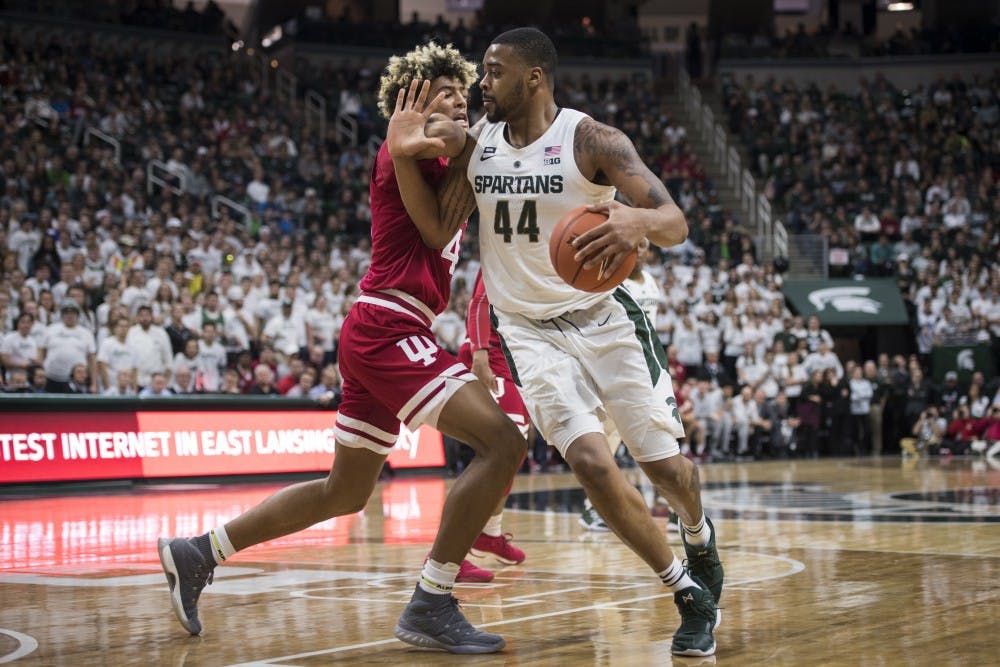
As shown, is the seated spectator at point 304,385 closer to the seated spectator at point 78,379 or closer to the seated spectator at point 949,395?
the seated spectator at point 78,379

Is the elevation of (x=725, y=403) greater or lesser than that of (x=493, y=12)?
lesser

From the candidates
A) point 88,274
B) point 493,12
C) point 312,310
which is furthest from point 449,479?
point 493,12

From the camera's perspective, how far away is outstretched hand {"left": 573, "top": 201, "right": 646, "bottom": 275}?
4.37m

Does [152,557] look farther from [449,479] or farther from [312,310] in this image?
[312,310]

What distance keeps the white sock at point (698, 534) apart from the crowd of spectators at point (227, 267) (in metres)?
9.64

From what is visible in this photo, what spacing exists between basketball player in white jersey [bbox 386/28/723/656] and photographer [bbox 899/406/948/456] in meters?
16.5

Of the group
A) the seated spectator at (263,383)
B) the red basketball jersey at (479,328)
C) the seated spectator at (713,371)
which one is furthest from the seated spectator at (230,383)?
the red basketball jersey at (479,328)

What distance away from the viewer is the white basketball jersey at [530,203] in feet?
16.3

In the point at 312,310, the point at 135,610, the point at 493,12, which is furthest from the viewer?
the point at 493,12

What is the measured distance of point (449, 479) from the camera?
1556 centimetres

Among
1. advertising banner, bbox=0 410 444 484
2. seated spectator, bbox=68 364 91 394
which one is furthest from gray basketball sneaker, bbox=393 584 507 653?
seated spectator, bbox=68 364 91 394

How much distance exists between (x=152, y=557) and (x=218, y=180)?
1476 centimetres

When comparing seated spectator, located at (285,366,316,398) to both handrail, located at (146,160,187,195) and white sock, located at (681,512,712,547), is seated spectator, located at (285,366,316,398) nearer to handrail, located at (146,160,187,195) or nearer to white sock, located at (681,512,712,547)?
handrail, located at (146,160,187,195)

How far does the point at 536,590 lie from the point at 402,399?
167 centimetres
